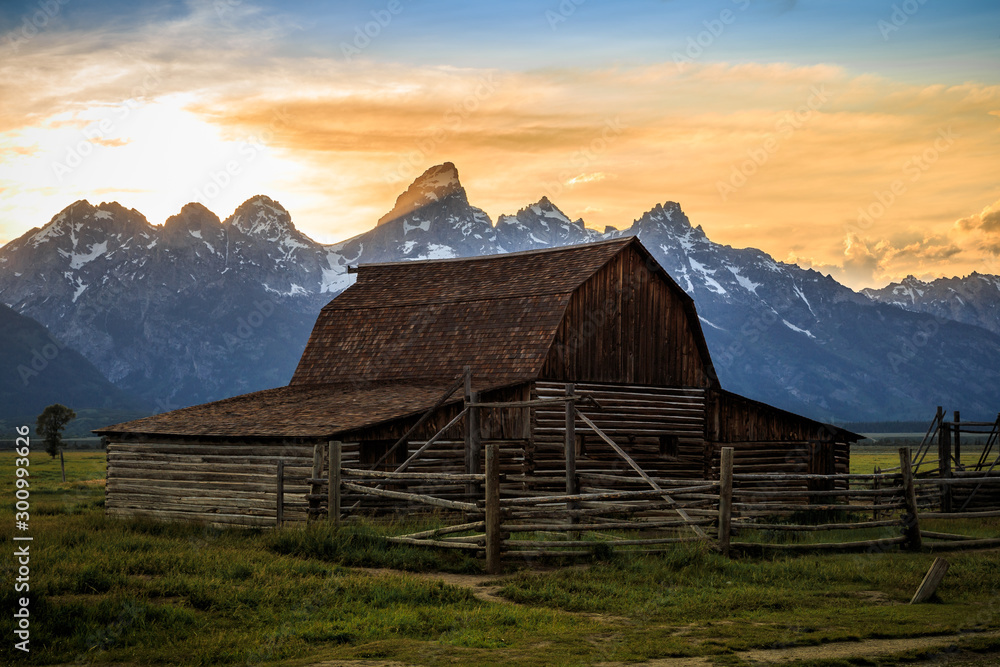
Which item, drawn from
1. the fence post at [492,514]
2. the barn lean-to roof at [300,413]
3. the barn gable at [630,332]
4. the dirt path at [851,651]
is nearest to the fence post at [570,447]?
the fence post at [492,514]

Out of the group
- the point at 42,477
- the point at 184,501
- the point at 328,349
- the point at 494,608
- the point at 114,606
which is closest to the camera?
the point at 114,606

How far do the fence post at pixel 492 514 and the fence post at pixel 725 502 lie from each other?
387 cm

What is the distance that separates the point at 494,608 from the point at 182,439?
14136mm

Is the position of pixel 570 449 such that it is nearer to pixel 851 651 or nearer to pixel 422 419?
pixel 422 419

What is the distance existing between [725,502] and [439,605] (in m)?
6.23

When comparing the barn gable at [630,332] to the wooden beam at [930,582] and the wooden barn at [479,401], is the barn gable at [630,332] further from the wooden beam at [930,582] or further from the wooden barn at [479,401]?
the wooden beam at [930,582]

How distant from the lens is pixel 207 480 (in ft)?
77.8

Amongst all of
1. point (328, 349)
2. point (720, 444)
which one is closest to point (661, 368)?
point (720, 444)

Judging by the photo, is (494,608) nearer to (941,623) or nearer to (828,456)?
(941,623)

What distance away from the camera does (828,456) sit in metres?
31.2

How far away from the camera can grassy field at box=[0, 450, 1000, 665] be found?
34.7ft

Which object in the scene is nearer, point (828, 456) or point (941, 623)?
point (941, 623)

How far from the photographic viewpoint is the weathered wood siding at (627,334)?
27.4 metres

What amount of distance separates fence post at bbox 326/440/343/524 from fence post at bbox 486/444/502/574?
12.7ft
